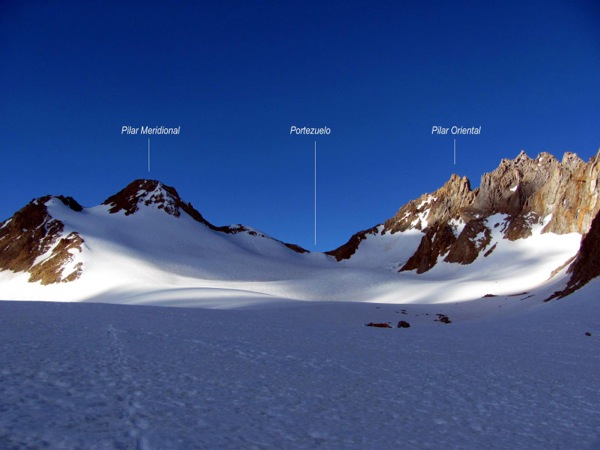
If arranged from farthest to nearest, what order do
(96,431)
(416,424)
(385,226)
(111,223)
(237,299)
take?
(385,226) < (111,223) < (237,299) < (416,424) < (96,431)

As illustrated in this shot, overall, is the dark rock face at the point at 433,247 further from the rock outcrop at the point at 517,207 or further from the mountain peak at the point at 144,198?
the mountain peak at the point at 144,198

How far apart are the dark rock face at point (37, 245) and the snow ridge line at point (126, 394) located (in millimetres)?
71983

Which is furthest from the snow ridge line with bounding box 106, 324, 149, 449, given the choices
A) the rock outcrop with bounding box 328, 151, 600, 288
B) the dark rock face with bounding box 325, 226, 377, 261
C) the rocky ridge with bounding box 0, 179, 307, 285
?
the dark rock face with bounding box 325, 226, 377, 261

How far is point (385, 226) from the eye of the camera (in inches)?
7008

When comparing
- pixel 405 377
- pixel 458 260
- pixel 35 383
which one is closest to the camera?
pixel 35 383

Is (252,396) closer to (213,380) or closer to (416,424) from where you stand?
(213,380)

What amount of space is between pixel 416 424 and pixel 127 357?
16.4ft

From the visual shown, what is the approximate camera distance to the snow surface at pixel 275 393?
421 cm

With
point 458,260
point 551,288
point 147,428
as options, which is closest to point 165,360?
point 147,428

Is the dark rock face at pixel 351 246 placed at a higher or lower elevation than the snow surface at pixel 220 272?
higher

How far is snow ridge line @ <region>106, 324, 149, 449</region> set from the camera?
13.1 feet

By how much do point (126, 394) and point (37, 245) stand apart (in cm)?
9804

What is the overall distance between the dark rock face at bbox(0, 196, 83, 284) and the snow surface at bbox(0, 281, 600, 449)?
71.5 m

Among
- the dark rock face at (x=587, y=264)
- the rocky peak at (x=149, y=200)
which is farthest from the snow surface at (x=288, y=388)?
the rocky peak at (x=149, y=200)
